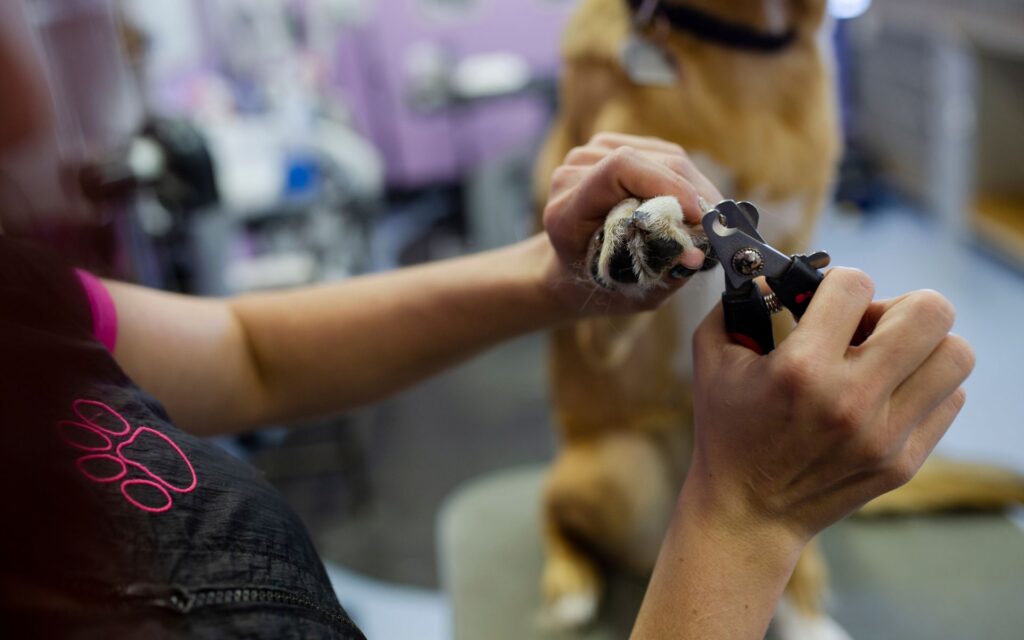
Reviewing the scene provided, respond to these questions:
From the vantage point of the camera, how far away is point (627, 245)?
0.56m

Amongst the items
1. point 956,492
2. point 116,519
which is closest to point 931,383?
point 116,519

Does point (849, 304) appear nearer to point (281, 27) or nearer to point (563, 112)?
point (563, 112)

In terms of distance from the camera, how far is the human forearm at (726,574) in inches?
19.2

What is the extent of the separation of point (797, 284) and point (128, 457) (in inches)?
17.1

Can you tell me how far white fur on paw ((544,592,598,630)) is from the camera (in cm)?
116

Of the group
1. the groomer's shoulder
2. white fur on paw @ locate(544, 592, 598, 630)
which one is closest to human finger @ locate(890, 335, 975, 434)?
the groomer's shoulder

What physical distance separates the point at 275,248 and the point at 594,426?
7.73ft

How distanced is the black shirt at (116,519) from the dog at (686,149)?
0.49 metres

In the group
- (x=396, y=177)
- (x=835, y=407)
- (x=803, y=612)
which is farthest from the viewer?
(x=396, y=177)

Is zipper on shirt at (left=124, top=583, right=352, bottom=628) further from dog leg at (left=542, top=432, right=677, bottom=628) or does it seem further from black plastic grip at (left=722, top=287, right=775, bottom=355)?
dog leg at (left=542, top=432, right=677, bottom=628)

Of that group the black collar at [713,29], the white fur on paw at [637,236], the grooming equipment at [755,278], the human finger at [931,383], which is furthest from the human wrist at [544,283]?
the black collar at [713,29]

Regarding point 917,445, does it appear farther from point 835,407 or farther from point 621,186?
point 621,186

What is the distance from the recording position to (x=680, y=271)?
564 mm

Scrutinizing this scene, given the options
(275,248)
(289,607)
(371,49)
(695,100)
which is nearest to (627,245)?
(289,607)
